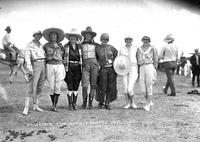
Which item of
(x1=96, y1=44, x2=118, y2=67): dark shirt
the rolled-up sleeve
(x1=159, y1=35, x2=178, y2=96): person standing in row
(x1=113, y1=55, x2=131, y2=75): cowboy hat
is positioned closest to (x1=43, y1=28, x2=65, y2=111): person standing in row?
the rolled-up sleeve

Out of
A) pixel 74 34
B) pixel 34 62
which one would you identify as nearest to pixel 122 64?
pixel 74 34

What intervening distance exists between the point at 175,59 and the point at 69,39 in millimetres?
3522

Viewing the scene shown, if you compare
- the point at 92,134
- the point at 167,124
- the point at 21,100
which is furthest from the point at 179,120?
the point at 21,100

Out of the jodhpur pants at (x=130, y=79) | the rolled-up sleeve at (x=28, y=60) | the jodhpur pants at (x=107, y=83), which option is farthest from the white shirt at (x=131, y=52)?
the rolled-up sleeve at (x=28, y=60)

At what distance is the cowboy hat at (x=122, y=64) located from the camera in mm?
5277

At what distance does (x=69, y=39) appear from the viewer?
5.26 meters

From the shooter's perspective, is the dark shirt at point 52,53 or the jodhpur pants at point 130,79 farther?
the jodhpur pants at point 130,79

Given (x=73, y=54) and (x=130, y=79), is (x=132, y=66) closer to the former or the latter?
(x=130, y=79)

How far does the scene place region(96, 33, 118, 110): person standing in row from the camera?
5406 millimetres

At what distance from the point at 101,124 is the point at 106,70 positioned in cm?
159

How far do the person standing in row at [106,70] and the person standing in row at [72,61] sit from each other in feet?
1.49

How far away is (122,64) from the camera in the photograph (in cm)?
533

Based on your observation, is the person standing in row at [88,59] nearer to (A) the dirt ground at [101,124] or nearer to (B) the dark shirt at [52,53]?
(B) the dark shirt at [52,53]

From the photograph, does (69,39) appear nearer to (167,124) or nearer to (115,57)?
(115,57)
